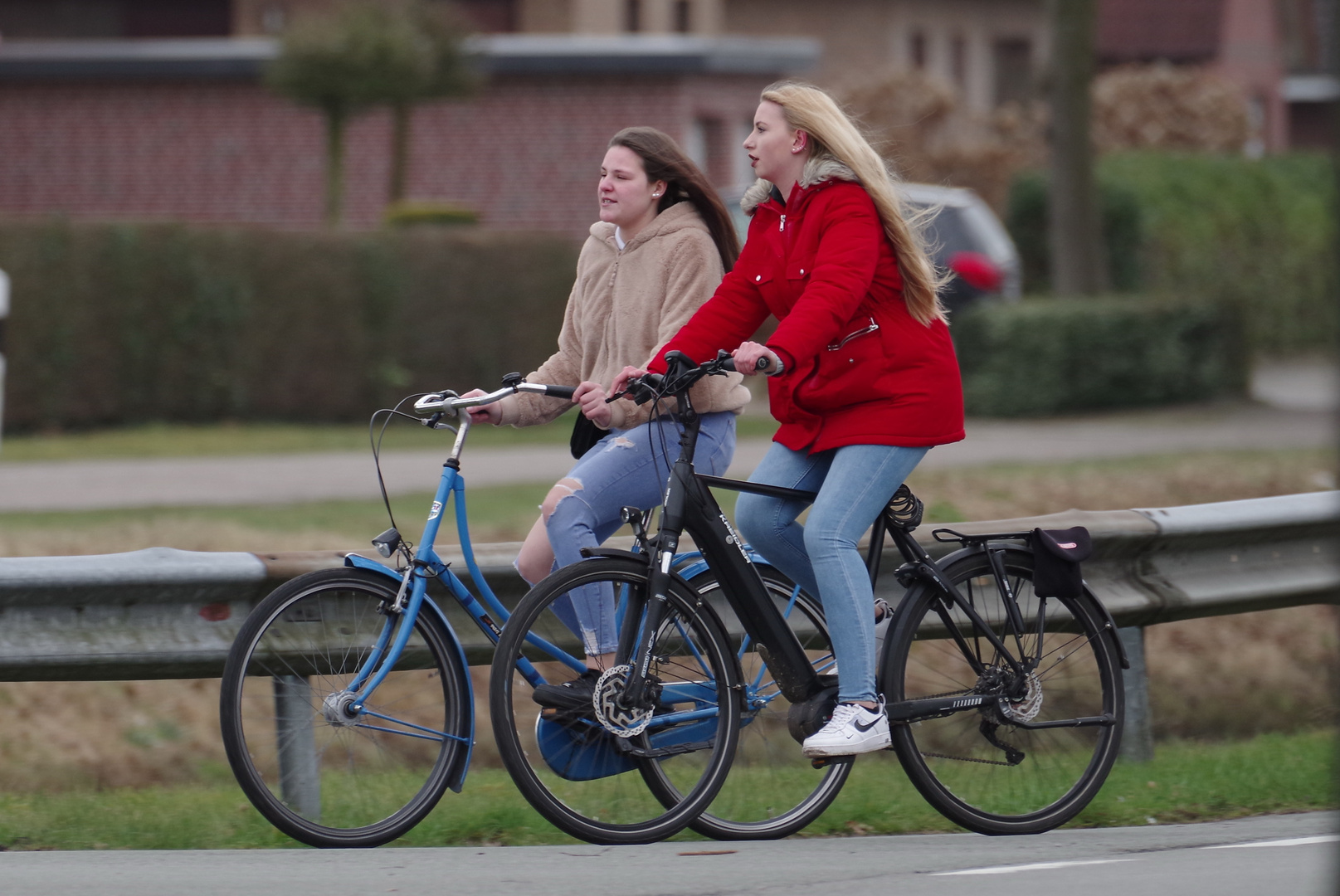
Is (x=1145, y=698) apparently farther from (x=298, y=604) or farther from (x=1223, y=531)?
(x=298, y=604)

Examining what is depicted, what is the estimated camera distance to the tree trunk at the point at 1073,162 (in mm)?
17906

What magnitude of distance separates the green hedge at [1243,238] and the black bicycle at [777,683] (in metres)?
18.5

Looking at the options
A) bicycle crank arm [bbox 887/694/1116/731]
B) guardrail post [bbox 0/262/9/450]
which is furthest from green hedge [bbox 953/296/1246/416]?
bicycle crank arm [bbox 887/694/1116/731]

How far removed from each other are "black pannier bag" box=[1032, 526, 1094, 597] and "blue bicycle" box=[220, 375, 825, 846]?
0.60 m

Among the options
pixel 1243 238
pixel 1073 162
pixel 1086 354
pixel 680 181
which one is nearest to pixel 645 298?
pixel 680 181

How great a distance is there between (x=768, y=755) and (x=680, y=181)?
1.56 meters

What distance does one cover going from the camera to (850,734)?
484cm

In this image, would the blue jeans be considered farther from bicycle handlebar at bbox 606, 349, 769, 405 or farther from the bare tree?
the bare tree

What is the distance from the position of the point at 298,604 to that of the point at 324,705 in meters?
0.29

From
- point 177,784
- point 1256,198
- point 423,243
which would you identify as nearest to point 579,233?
point 423,243

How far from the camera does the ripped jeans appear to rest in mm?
4891

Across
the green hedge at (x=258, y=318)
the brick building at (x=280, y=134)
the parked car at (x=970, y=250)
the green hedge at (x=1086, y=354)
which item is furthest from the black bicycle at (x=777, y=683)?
the brick building at (x=280, y=134)

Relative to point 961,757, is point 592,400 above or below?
above

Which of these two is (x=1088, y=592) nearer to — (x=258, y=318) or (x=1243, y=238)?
(x=258, y=318)
